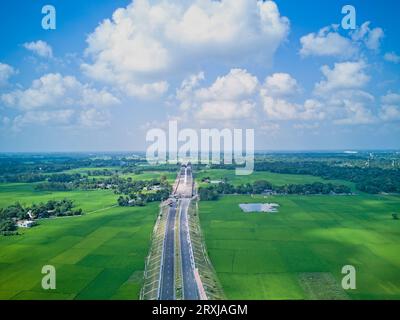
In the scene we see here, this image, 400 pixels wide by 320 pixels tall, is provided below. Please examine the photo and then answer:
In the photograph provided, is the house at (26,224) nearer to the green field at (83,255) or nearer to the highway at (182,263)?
the green field at (83,255)

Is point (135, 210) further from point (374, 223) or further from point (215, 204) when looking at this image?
point (374, 223)

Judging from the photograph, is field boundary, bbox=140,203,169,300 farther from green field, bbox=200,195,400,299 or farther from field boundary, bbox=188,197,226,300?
green field, bbox=200,195,400,299

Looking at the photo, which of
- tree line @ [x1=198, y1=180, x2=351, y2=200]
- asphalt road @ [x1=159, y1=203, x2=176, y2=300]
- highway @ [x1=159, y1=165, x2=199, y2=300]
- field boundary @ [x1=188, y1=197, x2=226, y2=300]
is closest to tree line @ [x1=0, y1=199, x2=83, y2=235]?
highway @ [x1=159, y1=165, x2=199, y2=300]

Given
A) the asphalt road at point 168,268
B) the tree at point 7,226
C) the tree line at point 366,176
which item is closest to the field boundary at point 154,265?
the asphalt road at point 168,268

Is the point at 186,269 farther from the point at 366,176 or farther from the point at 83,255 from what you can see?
the point at 366,176

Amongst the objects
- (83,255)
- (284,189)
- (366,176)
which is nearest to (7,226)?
(83,255)
